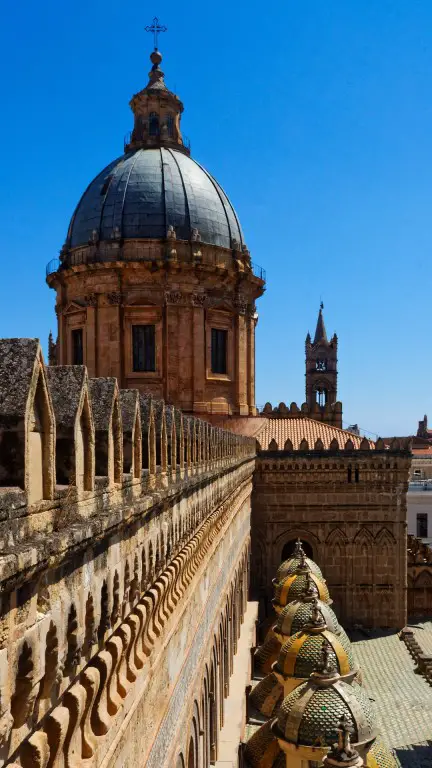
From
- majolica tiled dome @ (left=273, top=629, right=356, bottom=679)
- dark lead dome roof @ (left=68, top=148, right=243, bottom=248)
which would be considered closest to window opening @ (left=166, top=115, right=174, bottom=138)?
dark lead dome roof @ (left=68, top=148, right=243, bottom=248)

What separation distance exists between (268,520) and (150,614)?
22.4 m

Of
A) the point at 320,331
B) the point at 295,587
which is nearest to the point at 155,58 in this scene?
the point at 295,587

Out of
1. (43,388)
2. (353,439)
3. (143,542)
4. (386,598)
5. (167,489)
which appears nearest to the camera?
(43,388)

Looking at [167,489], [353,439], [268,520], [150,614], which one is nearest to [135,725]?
[150,614]

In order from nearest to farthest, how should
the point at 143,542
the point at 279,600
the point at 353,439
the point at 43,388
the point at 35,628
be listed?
the point at 35,628
the point at 43,388
the point at 143,542
the point at 279,600
the point at 353,439

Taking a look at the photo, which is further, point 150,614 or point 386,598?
point 386,598

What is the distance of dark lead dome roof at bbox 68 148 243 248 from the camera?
27297 millimetres

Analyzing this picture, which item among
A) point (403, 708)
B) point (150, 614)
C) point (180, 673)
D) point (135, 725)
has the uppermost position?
point (150, 614)

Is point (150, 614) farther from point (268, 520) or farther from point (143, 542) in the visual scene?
point (268, 520)

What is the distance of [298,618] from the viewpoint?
16.3 meters

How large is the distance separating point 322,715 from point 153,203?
20.7 metres

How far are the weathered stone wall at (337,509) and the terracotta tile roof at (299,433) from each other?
2.82 feet

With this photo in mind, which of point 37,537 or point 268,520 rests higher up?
point 37,537

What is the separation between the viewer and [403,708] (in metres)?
20.3
